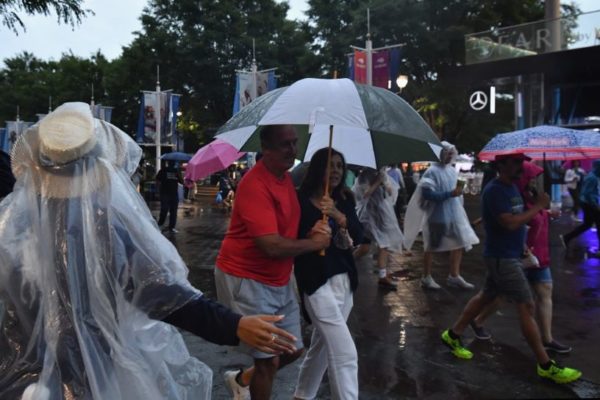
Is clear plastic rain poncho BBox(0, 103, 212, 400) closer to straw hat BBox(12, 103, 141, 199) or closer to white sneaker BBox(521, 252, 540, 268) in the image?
straw hat BBox(12, 103, 141, 199)

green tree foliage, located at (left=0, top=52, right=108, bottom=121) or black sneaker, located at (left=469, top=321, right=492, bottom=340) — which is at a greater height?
green tree foliage, located at (left=0, top=52, right=108, bottom=121)

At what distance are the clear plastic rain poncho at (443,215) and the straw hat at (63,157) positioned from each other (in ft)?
18.7

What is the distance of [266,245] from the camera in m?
2.91

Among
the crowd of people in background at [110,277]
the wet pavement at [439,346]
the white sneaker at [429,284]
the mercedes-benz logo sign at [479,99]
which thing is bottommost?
the wet pavement at [439,346]

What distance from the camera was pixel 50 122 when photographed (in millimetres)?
1714

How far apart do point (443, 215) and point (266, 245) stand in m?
4.72

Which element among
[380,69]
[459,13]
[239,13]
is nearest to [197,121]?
[239,13]

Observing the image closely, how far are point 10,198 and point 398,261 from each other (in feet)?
27.4

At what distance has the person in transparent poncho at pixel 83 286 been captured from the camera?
1.59m

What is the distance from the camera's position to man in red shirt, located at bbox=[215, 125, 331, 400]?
2.95m

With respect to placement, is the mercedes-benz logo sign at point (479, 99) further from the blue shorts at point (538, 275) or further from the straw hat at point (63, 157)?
the straw hat at point (63, 157)

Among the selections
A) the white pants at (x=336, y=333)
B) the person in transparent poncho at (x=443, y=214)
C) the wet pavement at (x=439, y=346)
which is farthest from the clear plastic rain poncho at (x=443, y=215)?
the white pants at (x=336, y=333)

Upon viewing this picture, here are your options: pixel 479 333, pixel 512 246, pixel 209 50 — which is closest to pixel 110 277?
pixel 512 246

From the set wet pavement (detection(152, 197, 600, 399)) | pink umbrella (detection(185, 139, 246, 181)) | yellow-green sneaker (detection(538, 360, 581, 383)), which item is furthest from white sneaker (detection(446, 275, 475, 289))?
pink umbrella (detection(185, 139, 246, 181))
